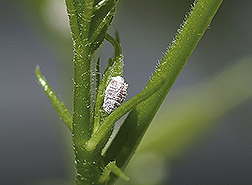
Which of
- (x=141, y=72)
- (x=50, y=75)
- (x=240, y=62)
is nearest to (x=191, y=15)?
(x=240, y=62)

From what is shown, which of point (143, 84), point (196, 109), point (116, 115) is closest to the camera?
point (116, 115)

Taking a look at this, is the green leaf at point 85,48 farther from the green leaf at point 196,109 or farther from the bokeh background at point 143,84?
the green leaf at point 196,109

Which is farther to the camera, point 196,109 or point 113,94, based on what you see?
point 196,109

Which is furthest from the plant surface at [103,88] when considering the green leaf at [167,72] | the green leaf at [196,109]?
the green leaf at [196,109]

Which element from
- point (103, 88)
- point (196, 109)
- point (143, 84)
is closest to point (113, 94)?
point (103, 88)

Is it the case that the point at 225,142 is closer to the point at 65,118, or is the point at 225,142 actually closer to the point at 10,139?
the point at 10,139

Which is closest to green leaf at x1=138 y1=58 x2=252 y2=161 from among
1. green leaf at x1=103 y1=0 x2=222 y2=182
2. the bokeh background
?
the bokeh background

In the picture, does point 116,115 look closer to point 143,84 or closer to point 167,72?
point 167,72
